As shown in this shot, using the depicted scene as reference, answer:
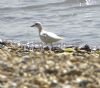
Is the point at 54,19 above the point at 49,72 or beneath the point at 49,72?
beneath

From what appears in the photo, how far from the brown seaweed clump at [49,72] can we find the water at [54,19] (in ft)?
19.6

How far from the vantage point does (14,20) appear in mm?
18531

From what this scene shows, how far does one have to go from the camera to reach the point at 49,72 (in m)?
7.79

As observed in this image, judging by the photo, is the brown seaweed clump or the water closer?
the brown seaweed clump

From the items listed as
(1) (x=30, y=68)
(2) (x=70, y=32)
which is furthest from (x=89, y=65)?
(2) (x=70, y=32)

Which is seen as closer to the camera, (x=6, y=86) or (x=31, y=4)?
(x=6, y=86)

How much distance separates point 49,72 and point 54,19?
1095 cm

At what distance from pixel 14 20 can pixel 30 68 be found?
10728 millimetres

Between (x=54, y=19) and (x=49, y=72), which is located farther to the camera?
(x=54, y=19)

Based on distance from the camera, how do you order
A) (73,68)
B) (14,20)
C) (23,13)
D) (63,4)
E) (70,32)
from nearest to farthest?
(73,68), (70,32), (14,20), (23,13), (63,4)

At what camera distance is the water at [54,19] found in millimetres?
15680

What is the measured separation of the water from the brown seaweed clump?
597cm

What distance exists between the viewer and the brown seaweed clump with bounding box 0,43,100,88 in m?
7.26

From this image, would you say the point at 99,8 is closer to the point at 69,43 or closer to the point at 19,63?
the point at 69,43
